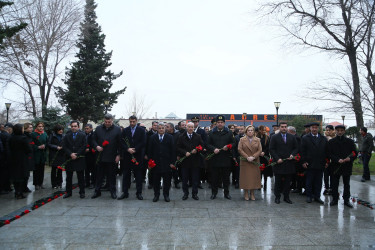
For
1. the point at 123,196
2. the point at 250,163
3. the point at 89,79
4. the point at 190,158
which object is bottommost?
the point at 123,196

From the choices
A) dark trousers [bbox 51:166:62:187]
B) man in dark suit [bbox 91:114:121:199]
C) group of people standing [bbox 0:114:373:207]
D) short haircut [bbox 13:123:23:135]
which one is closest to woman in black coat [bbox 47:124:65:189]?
dark trousers [bbox 51:166:62:187]

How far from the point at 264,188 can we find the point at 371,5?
31.7ft

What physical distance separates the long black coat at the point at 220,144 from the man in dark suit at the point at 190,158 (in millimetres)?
327

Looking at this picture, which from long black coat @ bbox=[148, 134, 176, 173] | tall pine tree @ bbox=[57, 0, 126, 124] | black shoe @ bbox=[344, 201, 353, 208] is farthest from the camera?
tall pine tree @ bbox=[57, 0, 126, 124]

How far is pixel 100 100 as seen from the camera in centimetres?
3111

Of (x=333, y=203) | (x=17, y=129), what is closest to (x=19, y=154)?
(x=17, y=129)

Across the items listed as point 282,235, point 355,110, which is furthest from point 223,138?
point 355,110

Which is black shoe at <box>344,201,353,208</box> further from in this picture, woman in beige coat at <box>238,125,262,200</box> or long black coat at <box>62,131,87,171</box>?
long black coat at <box>62,131,87,171</box>

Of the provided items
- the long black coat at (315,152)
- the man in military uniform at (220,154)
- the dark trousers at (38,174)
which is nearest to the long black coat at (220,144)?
the man in military uniform at (220,154)

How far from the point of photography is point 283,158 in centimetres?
756

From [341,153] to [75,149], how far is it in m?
6.49

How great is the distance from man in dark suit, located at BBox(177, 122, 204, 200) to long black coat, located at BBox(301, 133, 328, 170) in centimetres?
265

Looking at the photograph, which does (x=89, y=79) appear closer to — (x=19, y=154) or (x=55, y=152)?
(x=55, y=152)

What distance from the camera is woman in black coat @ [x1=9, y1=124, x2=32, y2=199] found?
292 inches
